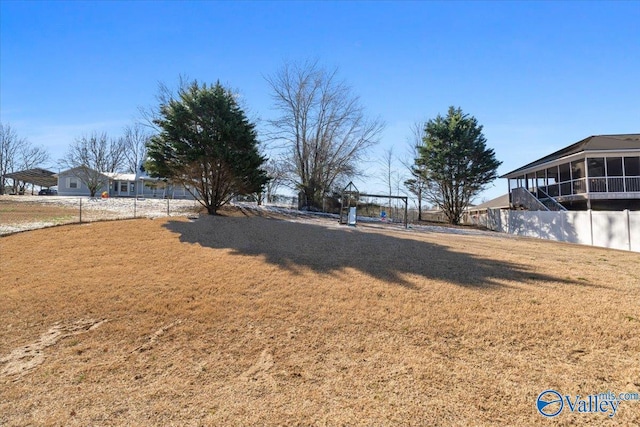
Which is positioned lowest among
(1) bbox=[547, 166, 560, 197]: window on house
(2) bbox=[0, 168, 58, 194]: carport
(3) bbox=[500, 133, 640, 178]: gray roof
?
(1) bbox=[547, 166, 560, 197]: window on house

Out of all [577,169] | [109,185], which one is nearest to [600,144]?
[577,169]

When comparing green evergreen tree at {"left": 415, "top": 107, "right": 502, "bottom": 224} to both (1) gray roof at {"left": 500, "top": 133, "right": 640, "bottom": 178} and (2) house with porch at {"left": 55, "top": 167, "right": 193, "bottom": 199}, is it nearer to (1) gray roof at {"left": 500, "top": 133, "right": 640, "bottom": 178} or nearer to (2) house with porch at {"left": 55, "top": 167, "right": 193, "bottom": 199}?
(1) gray roof at {"left": 500, "top": 133, "right": 640, "bottom": 178}

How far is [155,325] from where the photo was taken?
5.13m

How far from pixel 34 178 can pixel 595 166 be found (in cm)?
5604

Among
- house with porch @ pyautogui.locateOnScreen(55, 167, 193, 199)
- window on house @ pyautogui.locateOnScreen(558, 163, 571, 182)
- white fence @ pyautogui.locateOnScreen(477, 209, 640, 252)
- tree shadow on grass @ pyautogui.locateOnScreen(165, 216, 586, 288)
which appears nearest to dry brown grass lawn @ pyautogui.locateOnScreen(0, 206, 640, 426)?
tree shadow on grass @ pyautogui.locateOnScreen(165, 216, 586, 288)

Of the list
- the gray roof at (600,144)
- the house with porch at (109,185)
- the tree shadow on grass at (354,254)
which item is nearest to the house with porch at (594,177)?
the gray roof at (600,144)

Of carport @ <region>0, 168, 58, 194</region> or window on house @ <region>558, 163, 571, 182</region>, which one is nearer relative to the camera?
window on house @ <region>558, 163, 571, 182</region>

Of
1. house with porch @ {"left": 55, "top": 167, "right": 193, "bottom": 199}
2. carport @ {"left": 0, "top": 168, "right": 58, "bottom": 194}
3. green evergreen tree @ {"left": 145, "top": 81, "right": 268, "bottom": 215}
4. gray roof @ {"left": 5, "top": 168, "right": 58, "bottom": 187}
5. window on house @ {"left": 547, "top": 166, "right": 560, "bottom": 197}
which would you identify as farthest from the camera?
carport @ {"left": 0, "top": 168, "right": 58, "bottom": 194}

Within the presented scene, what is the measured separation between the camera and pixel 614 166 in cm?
1966

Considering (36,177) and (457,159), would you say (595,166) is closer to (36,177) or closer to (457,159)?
(457,159)

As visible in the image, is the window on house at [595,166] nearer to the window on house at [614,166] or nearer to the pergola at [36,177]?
the window on house at [614,166]

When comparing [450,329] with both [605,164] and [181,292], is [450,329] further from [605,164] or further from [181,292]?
[605,164]

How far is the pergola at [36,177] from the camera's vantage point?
3953 centimetres

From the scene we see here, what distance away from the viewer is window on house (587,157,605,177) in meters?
19.8
